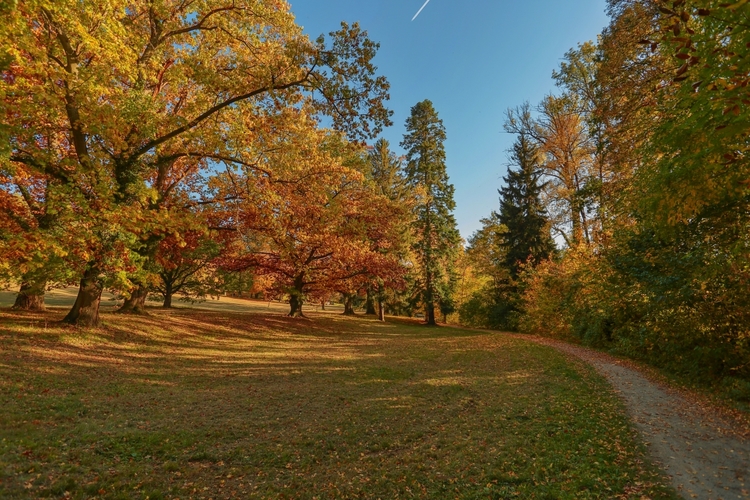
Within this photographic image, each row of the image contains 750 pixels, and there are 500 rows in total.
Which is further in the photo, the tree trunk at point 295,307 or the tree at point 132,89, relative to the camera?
the tree trunk at point 295,307

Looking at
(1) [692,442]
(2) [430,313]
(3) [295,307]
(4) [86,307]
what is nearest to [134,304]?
(4) [86,307]

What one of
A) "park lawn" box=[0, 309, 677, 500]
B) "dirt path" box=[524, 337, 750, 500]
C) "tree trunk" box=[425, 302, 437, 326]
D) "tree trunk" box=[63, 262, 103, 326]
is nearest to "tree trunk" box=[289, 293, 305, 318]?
"tree trunk" box=[425, 302, 437, 326]

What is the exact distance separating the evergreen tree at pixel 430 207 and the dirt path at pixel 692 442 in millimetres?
19852

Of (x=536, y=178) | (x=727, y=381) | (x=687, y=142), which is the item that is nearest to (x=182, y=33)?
(x=687, y=142)

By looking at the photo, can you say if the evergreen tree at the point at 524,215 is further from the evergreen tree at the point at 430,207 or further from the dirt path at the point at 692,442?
the dirt path at the point at 692,442

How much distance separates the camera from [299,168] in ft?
44.8

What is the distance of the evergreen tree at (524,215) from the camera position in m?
25.4

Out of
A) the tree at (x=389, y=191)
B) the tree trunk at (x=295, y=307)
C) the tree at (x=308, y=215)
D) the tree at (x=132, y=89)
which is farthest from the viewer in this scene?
the tree at (x=389, y=191)

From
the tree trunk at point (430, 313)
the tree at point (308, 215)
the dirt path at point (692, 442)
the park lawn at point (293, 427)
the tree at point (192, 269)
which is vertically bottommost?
the park lawn at point (293, 427)

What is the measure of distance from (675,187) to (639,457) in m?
4.60

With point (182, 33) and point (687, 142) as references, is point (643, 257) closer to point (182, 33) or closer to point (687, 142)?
point (687, 142)

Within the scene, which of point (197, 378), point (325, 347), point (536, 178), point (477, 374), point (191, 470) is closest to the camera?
point (191, 470)

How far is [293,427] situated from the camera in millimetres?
6031

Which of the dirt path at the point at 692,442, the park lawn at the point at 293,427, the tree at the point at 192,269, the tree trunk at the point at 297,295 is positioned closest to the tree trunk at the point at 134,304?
the tree at the point at 192,269
